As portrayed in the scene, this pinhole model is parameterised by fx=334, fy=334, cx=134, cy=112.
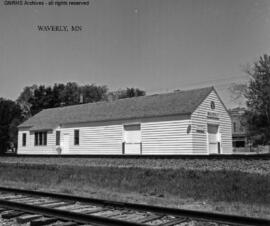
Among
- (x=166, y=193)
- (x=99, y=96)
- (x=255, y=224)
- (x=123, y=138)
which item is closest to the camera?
(x=255, y=224)

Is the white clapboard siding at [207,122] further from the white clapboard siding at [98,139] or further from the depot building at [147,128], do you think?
the white clapboard siding at [98,139]

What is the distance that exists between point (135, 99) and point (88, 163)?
10.8 metres

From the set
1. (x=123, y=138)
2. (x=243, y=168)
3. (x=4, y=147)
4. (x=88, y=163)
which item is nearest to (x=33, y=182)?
(x=88, y=163)

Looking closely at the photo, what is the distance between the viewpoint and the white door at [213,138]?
23.7 m

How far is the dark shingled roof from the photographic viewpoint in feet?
74.9

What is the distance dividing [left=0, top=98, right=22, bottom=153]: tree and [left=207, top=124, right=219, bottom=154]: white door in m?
33.0

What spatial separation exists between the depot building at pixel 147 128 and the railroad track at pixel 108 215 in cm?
1380

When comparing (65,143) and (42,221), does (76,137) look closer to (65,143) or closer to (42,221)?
(65,143)

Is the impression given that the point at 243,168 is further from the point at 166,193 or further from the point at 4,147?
the point at 4,147

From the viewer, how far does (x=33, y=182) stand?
48.0 feet

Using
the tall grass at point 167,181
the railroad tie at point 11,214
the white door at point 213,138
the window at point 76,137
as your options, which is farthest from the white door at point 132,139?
the railroad tie at point 11,214

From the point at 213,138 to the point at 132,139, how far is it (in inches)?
232

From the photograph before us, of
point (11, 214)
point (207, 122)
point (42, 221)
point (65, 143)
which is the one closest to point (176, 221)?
point (42, 221)

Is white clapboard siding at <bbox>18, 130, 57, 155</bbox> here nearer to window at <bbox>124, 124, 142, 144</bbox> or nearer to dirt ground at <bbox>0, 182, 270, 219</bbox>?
window at <bbox>124, 124, 142, 144</bbox>
